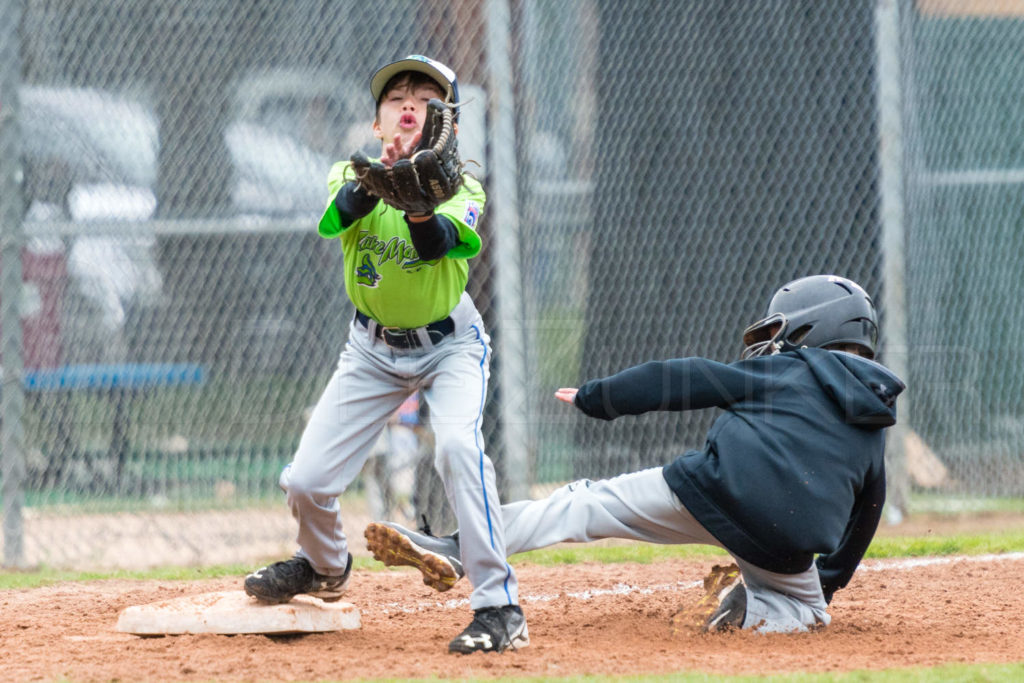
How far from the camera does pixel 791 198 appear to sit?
22.0 feet

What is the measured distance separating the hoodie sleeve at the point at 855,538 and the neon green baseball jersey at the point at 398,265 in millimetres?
1411

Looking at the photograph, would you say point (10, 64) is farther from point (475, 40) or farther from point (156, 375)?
point (475, 40)

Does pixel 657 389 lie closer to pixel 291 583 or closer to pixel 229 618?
pixel 291 583

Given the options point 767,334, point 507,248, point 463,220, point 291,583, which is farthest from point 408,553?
point 507,248

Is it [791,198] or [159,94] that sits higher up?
[159,94]

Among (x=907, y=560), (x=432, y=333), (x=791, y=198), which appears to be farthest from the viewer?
(x=791, y=198)

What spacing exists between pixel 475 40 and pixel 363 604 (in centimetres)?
302

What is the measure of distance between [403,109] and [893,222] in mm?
3777

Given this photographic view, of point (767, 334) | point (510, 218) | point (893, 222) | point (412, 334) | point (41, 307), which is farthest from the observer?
point (893, 222)

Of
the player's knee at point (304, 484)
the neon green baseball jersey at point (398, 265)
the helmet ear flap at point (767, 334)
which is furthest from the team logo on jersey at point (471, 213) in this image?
the helmet ear flap at point (767, 334)

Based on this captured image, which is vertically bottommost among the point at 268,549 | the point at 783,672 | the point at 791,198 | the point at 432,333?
the point at 268,549

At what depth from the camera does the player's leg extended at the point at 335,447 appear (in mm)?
3291

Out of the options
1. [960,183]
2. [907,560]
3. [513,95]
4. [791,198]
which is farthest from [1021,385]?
[513,95]

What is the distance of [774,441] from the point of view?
10.8 feet
